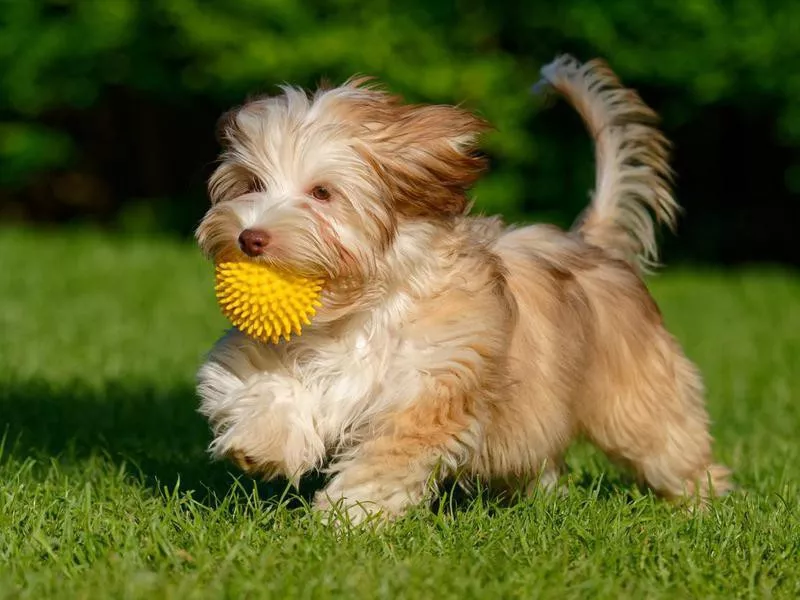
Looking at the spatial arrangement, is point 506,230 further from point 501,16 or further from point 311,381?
point 501,16

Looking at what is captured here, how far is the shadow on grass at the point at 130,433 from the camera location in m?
4.62

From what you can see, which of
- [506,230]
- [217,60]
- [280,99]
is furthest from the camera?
[217,60]

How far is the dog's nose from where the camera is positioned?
3564 millimetres

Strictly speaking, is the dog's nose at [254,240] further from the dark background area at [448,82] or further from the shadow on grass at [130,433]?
the dark background area at [448,82]

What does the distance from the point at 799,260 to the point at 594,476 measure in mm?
11363

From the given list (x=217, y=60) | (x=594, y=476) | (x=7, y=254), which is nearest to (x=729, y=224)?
(x=217, y=60)

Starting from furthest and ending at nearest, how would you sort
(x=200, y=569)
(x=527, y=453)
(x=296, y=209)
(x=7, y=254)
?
1. (x=7, y=254)
2. (x=527, y=453)
3. (x=296, y=209)
4. (x=200, y=569)

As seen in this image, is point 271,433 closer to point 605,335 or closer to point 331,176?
point 331,176

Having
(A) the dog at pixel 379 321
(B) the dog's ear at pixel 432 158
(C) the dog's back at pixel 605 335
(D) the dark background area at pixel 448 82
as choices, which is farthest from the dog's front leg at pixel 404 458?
(D) the dark background area at pixel 448 82

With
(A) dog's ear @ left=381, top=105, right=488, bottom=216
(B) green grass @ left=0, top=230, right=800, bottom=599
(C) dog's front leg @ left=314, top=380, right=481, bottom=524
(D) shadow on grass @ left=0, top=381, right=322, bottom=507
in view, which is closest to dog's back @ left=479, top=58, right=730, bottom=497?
(B) green grass @ left=0, top=230, right=800, bottom=599

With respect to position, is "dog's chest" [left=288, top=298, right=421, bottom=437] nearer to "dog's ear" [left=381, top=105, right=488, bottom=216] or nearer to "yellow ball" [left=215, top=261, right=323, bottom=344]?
"yellow ball" [left=215, top=261, right=323, bottom=344]

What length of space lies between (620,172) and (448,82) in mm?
8839

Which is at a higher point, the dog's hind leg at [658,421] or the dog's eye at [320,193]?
the dog's eye at [320,193]

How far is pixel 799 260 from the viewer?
15.5 meters
